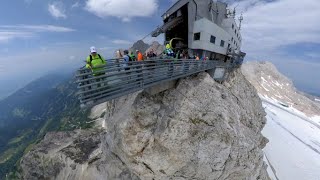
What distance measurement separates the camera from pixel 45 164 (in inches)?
1722

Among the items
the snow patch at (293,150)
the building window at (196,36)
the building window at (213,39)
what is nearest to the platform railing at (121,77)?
the building window at (196,36)

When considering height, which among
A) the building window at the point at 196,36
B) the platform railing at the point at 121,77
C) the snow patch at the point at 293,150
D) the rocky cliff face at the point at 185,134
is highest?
the building window at the point at 196,36

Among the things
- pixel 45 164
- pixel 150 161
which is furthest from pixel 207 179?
pixel 45 164

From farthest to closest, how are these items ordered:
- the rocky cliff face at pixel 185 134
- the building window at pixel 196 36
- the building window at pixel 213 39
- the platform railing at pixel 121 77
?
1. the building window at pixel 213 39
2. the building window at pixel 196 36
3. the rocky cliff face at pixel 185 134
4. the platform railing at pixel 121 77

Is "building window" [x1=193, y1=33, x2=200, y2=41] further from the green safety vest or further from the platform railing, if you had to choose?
the green safety vest

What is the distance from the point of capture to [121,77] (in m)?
14.6

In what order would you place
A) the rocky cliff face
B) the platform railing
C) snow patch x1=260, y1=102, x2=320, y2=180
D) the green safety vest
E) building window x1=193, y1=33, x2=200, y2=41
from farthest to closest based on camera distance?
snow patch x1=260, y1=102, x2=320, y2=180, building window x1=193, y1=33, x2=200, y2=41, the rocky cliff face, the green safety vest, the platform railing

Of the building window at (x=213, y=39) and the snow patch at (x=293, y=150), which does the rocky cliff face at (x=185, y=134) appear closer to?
the building window at (x=213, y=39)

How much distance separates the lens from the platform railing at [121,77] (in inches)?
531

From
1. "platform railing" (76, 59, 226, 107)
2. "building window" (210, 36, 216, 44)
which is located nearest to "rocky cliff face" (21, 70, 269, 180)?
"platform railing" (76, 59, 226, 107)

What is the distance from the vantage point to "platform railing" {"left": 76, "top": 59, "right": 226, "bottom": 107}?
13.5 meters

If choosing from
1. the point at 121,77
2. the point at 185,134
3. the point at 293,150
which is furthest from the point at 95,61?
the point at 293,150

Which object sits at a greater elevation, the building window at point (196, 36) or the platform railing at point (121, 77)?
the building window at point (196, 36)

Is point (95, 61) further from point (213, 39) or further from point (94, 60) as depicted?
point (213, 39)
